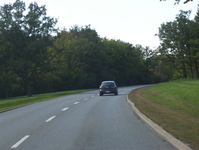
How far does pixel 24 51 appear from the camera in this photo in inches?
2322

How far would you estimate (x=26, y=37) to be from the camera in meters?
60.5

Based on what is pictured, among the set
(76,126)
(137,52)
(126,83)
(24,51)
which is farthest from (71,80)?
(76,126)

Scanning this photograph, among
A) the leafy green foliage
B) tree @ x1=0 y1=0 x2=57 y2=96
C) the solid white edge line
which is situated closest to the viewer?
the solid white edge line

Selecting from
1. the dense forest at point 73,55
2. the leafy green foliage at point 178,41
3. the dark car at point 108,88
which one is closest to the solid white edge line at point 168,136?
the dark car at point 108,88

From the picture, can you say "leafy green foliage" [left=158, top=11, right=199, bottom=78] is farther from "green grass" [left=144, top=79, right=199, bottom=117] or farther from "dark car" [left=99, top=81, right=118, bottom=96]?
"green grass" [left=144, top=79, right=199, bottom=117]

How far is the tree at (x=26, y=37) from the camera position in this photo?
58.9m

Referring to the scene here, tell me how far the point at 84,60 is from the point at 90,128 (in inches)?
3067

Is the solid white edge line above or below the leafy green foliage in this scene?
below

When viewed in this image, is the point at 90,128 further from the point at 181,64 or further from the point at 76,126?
the point at 181,64

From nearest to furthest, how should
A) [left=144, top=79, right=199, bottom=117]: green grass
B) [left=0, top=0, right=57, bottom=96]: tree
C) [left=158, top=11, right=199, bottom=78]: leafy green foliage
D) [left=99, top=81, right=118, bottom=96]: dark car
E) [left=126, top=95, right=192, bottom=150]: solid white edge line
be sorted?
[left=126, top=95, right=192, bottom=150]: solid white edge line, [left=144, top=79, right=199, bottom=117]: green grass, [left=99, top=81, right=118, bottom=96]: dark car, [left=0, top=0, right=57, bottom=96]: tree, [left=158, top=11, right=199, bottom=78]: leafy green foliage

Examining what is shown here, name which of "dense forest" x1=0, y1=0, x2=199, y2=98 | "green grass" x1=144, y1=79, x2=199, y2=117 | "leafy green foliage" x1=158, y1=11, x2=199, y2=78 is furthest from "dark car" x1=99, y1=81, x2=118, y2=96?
"leafy green foliage" x1=158, y1=11, x2=199, y2=78

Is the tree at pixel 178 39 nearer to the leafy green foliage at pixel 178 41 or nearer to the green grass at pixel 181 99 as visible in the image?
the leafy green foliage at pixel 178 41

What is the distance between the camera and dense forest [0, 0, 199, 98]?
196 ft

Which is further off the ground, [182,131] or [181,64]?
[181,64]
